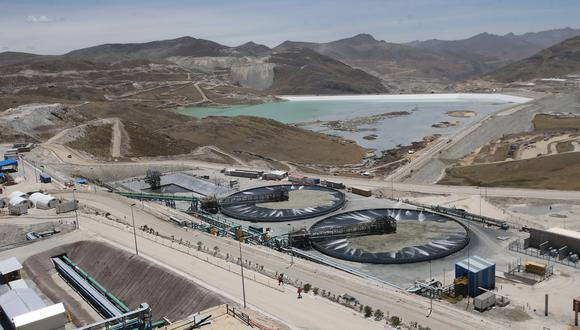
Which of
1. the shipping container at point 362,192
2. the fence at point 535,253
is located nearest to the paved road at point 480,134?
the shipping container at point 362,192

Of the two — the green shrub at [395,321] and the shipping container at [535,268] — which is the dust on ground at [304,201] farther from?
the green shrub at [395,321]

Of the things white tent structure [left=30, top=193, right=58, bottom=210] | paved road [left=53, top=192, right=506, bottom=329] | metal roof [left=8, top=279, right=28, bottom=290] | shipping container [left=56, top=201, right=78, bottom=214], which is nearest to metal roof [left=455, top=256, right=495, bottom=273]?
paved road [left=53, top=192, right=506, bottom=329]

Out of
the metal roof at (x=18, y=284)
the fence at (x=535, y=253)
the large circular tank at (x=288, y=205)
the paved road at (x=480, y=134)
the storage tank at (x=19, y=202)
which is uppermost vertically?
the storage tank at (x=19, y=202)

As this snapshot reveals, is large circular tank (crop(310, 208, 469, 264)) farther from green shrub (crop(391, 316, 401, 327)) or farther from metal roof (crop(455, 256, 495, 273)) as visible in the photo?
green shrub (crop(391, 316, 401, 327))

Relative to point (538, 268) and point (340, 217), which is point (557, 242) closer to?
point (538, 268)

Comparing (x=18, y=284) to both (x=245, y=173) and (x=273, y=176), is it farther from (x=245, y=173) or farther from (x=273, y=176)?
(x=245, y=173)
